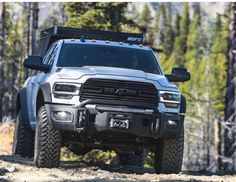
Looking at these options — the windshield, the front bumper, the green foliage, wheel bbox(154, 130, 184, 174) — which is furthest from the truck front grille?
the green foliage

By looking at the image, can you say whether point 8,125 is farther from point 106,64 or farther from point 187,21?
point 187,21

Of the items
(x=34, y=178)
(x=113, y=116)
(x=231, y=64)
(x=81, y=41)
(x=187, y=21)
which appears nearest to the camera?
(x=34, y=178)

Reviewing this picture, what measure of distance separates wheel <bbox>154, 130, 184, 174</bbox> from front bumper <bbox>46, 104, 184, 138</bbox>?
458 mm

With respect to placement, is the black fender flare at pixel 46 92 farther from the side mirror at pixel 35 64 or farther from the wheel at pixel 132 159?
the wheel at pixel 132 159

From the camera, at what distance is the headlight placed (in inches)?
344

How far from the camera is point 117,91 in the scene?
8.77 metres

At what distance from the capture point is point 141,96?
8867 millimetres

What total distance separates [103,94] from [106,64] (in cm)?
128

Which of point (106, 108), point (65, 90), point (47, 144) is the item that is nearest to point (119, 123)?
point (106, 108)

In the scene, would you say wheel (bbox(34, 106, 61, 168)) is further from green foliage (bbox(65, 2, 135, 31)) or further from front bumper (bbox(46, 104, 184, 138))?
green foliage (bbox(65, 2, 135, 31))

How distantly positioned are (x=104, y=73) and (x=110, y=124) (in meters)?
0.86

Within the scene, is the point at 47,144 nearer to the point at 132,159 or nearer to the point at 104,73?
the point at 104,73

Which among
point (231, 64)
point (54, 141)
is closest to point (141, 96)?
point (54, 141)

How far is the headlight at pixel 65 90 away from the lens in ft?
28.7
